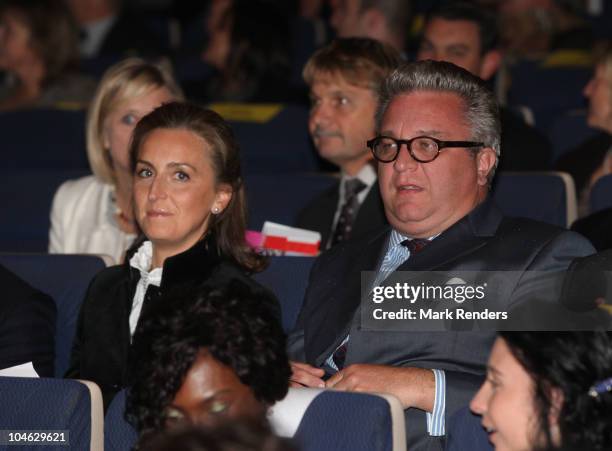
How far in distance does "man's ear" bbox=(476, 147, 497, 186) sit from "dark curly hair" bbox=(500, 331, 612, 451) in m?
1.08

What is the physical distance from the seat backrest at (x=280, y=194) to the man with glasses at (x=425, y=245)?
0.91 meters

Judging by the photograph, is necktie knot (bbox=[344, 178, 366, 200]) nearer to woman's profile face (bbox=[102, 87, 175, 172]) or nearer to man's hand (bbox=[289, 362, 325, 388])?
woman's profile face (bbox=[102, 87, 175, 172])

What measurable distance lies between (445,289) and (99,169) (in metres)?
1.76

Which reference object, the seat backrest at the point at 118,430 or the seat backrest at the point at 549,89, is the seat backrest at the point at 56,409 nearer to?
the seat backrest at the point at 118,430

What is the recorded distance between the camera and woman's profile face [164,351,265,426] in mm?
2361

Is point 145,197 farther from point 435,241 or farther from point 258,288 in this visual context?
point 435,241

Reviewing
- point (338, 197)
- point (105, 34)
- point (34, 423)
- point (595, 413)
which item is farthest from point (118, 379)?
point (105, 34)

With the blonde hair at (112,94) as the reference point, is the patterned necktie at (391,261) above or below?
below

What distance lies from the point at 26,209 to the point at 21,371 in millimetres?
1582

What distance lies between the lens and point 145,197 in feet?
10.8

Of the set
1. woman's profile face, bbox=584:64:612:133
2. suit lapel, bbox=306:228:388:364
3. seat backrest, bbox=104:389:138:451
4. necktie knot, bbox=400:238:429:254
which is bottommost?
seat backrest, bbox=104:389:138:451

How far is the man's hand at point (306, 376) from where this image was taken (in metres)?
2.95

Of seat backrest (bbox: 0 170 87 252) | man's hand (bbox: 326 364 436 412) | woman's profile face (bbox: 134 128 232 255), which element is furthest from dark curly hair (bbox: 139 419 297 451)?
seat backrest (bbox: 0 170 87 252)

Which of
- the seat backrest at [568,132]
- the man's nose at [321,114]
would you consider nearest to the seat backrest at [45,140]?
the man's nose at [321,114]
